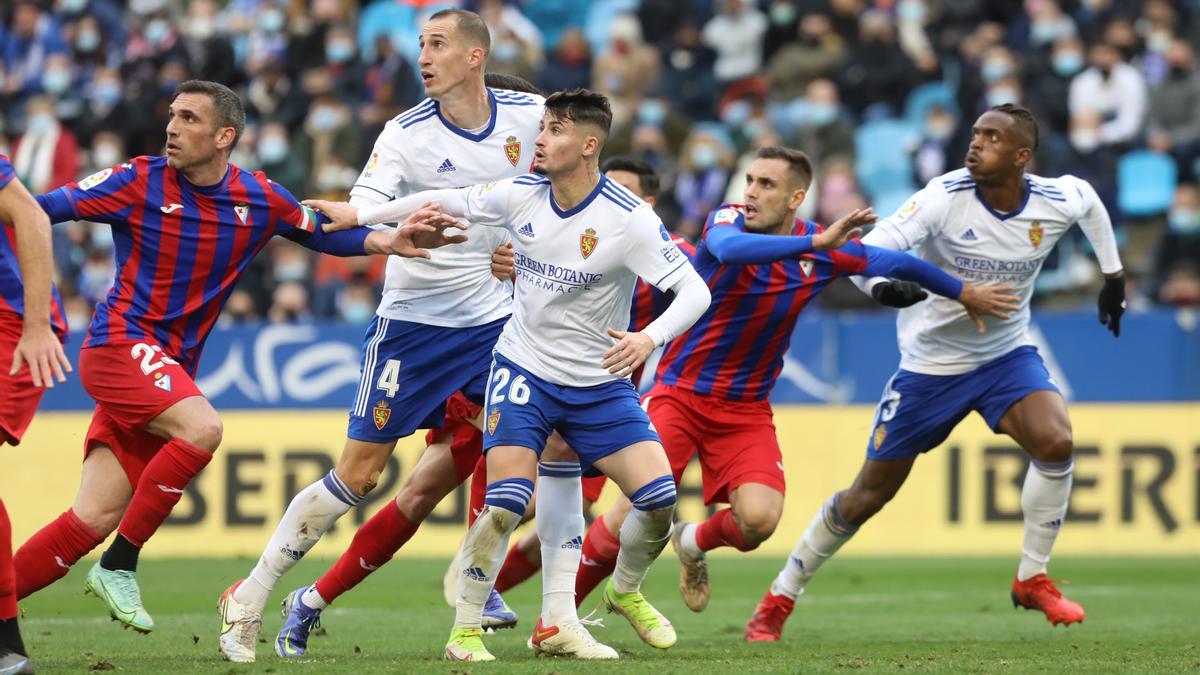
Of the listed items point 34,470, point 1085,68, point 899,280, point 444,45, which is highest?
point 1085,68

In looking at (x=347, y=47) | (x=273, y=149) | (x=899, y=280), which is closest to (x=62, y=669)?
(x=899, y=280)

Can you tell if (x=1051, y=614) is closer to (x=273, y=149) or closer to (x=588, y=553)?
(x=588, y=553)

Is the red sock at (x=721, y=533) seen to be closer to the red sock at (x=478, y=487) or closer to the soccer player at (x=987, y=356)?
the soccer player at (x=987, y=356)

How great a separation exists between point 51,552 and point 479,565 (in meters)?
2.02

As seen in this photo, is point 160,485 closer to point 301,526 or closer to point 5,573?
point 301,526

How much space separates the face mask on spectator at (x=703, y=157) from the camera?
58.7 ft

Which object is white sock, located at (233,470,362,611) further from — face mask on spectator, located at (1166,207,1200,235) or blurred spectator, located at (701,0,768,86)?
blurred spectator, located at (701,0,768,86)

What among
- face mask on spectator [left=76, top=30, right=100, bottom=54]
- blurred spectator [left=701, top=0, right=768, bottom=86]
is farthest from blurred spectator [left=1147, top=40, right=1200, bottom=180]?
face mask on spectator [left=76, top=30, right=100, bottom=54]

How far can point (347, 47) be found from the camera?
20234 millimetres

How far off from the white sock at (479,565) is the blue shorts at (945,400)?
9.16 ft

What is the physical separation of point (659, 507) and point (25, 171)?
13251 millimetres

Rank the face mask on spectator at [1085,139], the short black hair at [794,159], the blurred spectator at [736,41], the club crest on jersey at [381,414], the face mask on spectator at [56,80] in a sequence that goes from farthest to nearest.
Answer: the face mask on spectator at [56,80] < the blurred spectator at [736,41] < the face mask on spectator at [1085,139] < the short black hair at [794,159] < the club crest on jersey at [381,414]

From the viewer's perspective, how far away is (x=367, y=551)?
8.45 m

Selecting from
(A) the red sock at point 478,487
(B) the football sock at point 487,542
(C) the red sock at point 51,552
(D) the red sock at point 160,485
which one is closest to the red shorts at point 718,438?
(A) the red sock at point 478,487
